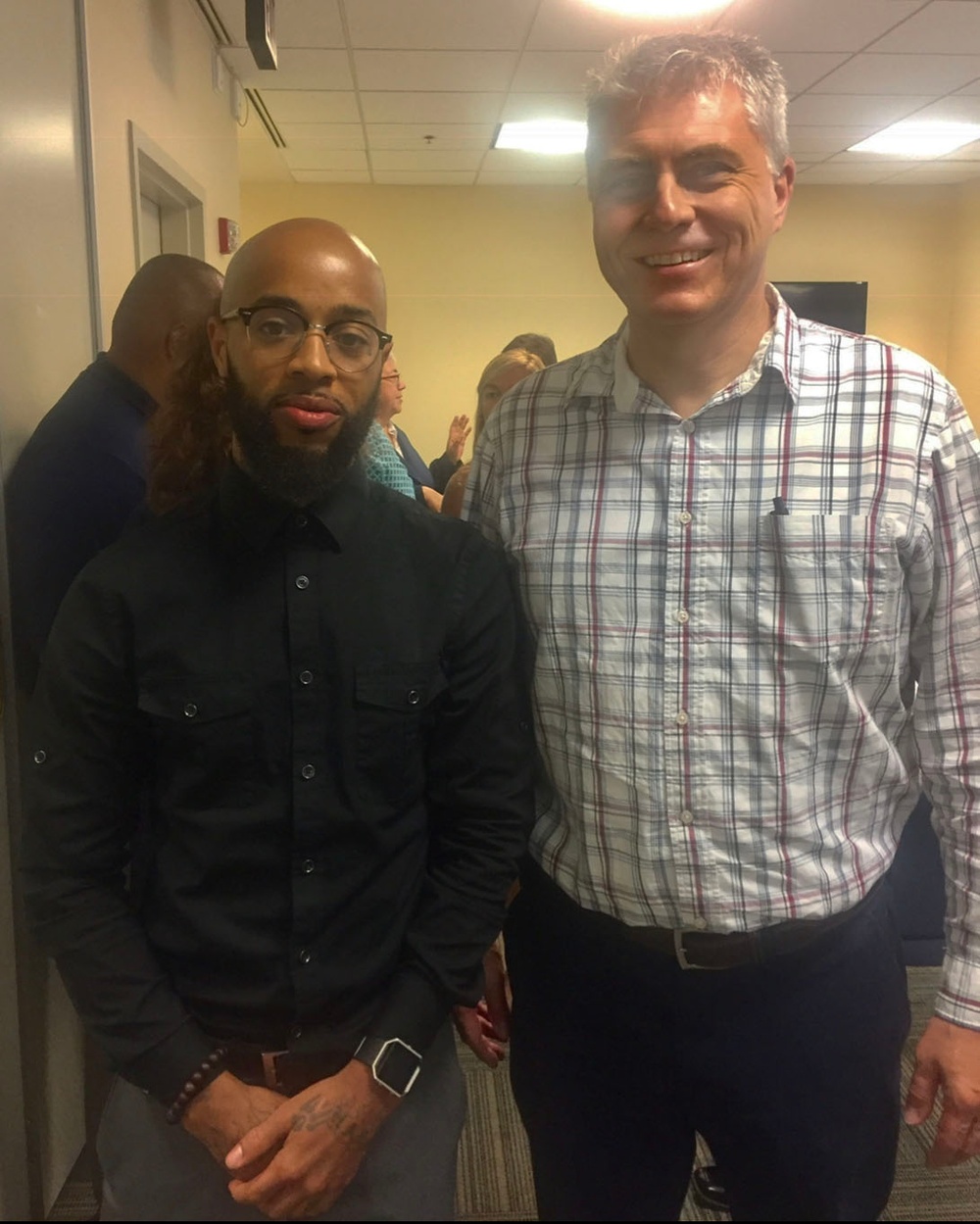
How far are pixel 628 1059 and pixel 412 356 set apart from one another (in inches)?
98.0

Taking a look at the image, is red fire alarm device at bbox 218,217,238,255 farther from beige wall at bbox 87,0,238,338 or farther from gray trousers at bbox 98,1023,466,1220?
gray trousers at bbox 98,1023,466,1220

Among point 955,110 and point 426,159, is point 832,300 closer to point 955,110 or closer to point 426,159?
point 955,110

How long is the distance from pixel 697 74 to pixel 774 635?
0.58 meters

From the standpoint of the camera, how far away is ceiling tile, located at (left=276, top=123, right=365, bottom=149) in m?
3.05

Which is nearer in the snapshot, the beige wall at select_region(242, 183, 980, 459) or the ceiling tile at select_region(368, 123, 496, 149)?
the beige wall at select_region(242, 183, 980, 459)

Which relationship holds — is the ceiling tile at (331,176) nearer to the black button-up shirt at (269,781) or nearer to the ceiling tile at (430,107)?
the ceiling tile at (430,107)

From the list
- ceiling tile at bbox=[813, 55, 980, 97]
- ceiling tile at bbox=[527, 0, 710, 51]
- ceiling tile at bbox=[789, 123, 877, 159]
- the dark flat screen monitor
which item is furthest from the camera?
ceiling tile at bbox=[789, 123, 877, 159]

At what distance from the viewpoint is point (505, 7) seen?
2908 millimetres

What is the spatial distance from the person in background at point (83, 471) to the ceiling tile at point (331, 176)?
6.18ft

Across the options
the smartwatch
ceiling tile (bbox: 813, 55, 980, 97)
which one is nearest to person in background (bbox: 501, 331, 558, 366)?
the smartwatch

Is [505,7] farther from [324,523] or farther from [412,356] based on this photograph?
[324,523]

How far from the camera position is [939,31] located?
3303mm

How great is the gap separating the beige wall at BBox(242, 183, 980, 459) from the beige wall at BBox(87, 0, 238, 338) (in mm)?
160

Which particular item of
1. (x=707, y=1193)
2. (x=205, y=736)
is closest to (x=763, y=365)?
(x=205, y=736)
